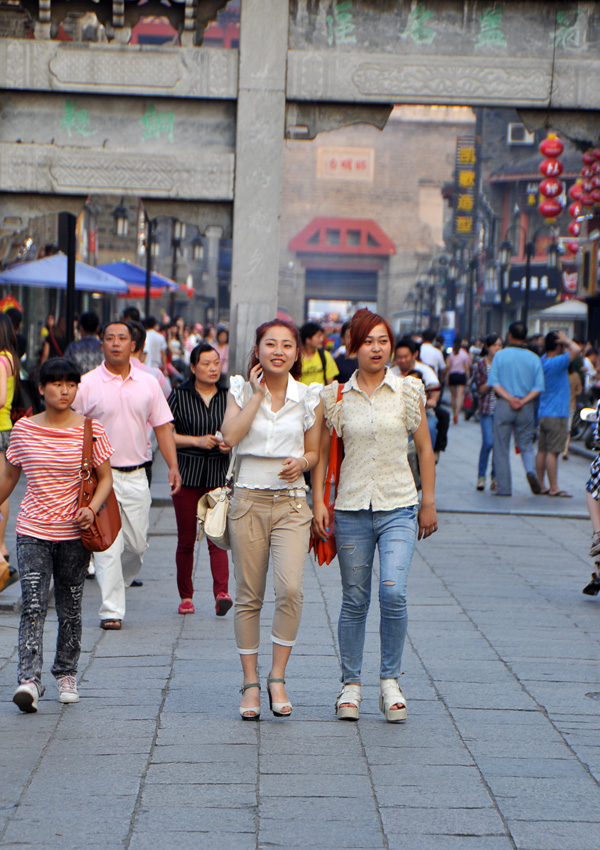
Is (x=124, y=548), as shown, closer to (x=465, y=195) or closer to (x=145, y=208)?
(x=145, y=208)

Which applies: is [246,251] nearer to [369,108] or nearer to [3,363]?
[369,108]

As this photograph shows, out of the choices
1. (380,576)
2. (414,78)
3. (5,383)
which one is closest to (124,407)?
(5,383)

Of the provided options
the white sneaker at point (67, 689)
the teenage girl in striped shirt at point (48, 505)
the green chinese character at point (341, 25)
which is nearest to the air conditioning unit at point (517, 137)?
the green chinese character at point (341, 25)

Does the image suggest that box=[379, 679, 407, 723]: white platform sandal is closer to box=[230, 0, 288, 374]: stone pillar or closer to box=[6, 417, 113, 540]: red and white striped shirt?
box=[6, 417, 113, 540]: red and white striped shirt

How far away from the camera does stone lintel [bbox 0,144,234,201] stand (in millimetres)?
11648

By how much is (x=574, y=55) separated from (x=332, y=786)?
906cm

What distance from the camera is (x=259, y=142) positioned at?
11.7 m

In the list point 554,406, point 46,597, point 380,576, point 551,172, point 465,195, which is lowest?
point 46,597

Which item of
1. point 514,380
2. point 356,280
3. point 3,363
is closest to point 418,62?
point 514,380

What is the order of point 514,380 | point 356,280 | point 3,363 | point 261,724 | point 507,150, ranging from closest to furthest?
point 261,724, point 3,363, point 514,380, point 507,150, point 356,280

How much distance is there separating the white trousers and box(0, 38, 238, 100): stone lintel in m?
5.31

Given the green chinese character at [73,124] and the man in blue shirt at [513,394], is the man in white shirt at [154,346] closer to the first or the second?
the man in blue shirt at [513,394]

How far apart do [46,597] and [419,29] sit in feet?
25.9

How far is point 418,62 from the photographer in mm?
11555
